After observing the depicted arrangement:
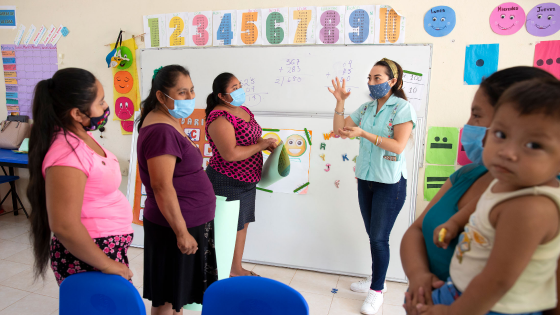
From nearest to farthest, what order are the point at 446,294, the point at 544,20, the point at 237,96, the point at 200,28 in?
the point at 446,294, the point at 237,96, the point at 544,20, the point at 200,28

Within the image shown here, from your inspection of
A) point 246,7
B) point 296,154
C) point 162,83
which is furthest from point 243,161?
point 246,7

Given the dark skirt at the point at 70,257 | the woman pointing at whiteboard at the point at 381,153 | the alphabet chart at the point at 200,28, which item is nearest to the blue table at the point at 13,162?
the alphabet chart at the point at 200,28

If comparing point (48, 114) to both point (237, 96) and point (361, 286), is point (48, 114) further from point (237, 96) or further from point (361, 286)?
point (361, 286)

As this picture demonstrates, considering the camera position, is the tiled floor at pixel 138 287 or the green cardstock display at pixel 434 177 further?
the green cardstock display at pixel 434 177

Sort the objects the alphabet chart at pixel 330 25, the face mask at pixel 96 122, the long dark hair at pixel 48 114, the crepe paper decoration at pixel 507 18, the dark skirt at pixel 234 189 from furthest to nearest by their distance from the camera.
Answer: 1. the alphabet chart at pixel 330 25
2. the crepe paper decoration at pixel 507 18
3. the dark skirt at pixel 234 189
4. the face mask at pixel 96 122
5. the long dark hair at pixel 48 114

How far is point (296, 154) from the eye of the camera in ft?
8.78

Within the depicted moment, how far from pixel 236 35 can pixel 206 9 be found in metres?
0.36

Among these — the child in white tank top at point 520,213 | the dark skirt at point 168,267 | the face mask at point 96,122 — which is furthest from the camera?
the dark skirt at point 168,267

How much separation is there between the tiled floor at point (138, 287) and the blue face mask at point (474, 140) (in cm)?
166

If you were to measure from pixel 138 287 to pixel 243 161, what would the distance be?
121 centimetres

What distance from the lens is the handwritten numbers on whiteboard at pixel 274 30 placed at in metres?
2.64

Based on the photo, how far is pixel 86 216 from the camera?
3.78ft

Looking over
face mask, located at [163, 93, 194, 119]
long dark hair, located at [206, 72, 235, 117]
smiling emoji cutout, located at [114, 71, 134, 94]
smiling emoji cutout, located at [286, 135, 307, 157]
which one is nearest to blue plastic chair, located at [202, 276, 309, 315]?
face mask, located at [163, 93, 194, 119]

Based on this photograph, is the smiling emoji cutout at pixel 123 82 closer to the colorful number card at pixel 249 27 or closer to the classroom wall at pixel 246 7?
the classroom wall at pixel 246 7
